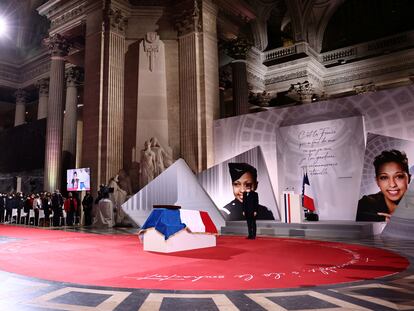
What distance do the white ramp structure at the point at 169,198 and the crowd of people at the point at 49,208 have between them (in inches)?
94.8

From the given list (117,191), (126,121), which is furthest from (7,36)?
(117,191)

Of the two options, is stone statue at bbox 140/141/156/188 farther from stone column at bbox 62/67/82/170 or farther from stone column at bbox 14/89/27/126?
stone column at bbox 14/89/27/126

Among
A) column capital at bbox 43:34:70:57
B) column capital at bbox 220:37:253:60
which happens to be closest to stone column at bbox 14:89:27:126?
column capital at bbox 43:34:70:57

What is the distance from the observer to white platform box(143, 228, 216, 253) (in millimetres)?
7089

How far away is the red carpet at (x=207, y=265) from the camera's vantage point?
4305 millimetres

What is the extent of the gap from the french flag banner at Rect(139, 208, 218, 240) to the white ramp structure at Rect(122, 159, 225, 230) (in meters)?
5.12

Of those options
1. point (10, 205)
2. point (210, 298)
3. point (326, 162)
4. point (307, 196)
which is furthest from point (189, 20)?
point (210, 298)

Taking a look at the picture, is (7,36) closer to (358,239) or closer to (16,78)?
(16,78)

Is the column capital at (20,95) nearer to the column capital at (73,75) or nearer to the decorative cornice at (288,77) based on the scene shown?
the column capital at (73,75)

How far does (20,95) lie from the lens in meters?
26.8

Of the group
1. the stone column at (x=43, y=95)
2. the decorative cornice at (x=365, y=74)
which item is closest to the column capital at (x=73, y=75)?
the stone column at (x=43, y=95)

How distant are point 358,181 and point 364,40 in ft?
59.0

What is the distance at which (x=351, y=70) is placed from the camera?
84.0ft

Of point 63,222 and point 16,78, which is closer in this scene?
point 63,222
